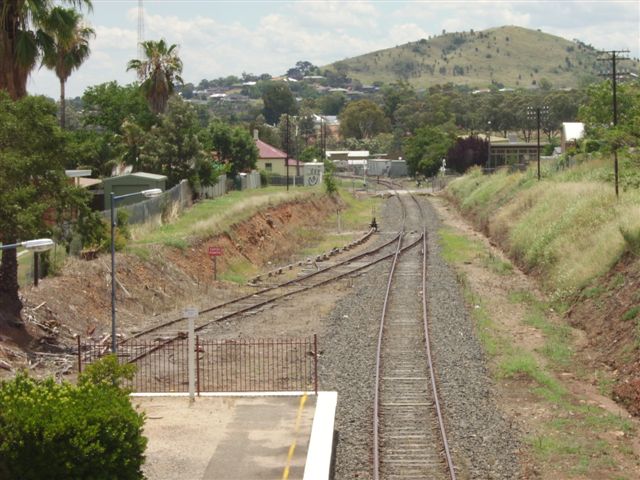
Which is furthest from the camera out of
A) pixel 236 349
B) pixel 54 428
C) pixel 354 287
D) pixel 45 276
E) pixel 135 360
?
pixel 354 287

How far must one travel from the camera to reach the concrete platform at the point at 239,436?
1670 cm

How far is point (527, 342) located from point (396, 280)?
11.9m

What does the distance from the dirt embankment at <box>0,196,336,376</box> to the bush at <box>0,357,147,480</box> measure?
27.6 feet

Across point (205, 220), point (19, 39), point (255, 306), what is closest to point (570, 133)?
point (205, 220)

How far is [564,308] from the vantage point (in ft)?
105

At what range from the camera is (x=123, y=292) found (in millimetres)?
32875

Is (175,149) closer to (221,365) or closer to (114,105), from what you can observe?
(114,105)

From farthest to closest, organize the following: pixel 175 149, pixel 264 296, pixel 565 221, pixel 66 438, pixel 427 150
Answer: pixel 427 150 < pixel 175 149 < pixel 565 221 < pixel 264 296 < pixel 66 438

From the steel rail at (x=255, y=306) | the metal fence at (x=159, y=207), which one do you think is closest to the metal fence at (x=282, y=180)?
the metal fence at (x=159, y=207)

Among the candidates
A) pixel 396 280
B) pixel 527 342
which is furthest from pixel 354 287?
pixel 527 342

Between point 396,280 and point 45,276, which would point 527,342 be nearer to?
point 396,280

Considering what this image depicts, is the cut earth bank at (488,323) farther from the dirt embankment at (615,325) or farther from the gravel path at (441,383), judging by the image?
the gravel path at (441,383)

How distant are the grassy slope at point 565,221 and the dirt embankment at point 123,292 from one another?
11.8 metres

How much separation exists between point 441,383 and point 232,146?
66.8 meters
